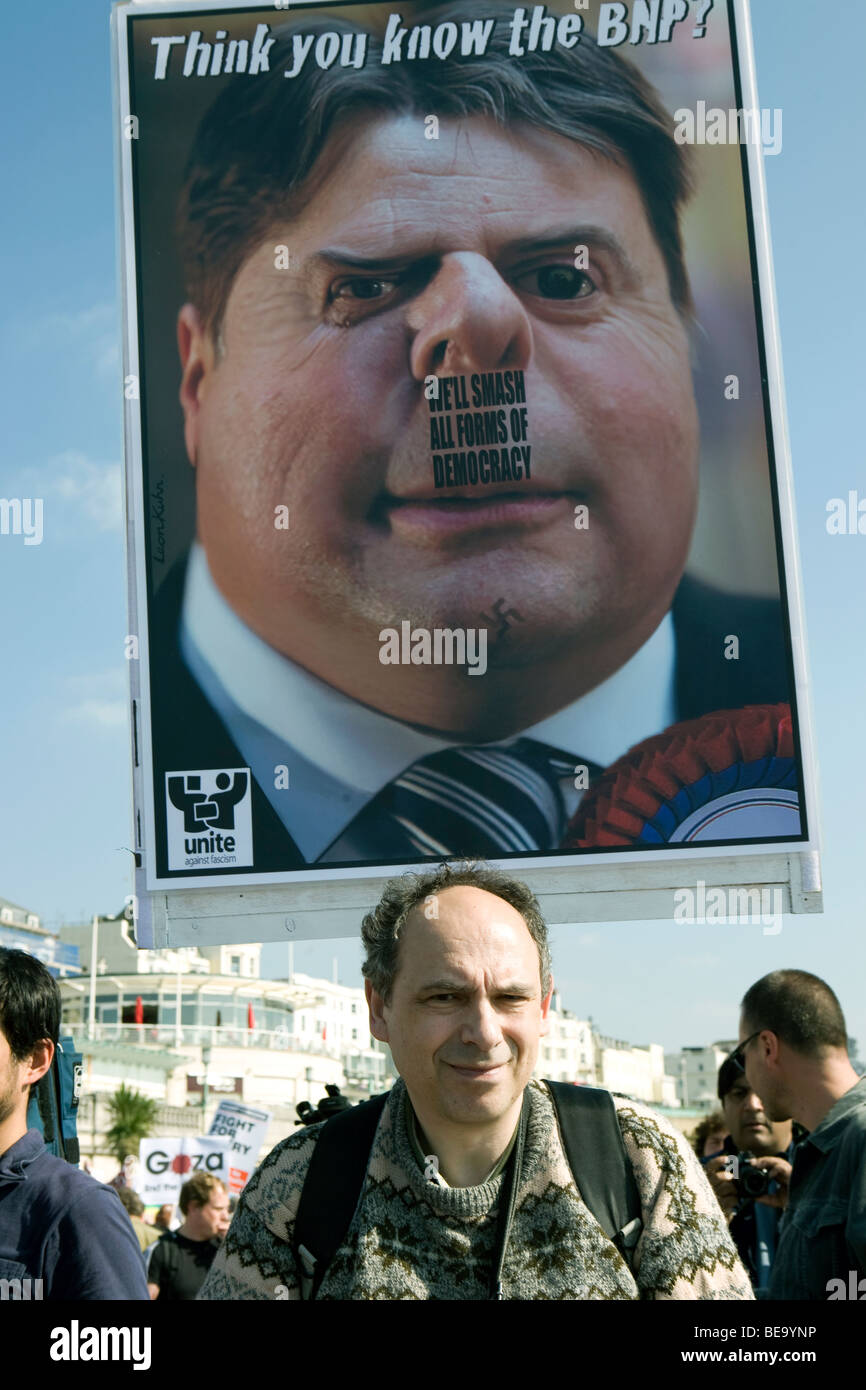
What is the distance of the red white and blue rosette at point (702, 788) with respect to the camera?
26.5ft

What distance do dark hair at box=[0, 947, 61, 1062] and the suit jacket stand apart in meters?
5.19

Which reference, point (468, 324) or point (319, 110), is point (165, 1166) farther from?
point (319, 110)

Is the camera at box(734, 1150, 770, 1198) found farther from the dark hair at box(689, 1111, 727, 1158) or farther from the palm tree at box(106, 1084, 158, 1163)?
the palm tree at box(106, 1084, 158, 1163)

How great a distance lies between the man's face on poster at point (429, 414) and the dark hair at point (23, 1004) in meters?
5.66

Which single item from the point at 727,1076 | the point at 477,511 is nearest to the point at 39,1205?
the point at 727,1076

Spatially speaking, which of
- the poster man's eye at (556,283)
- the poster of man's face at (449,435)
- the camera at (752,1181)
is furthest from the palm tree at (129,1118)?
the camera at (752,1181)

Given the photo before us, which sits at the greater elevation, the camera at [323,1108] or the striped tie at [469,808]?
the striped tie at [469,808]

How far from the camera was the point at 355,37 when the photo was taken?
937cm

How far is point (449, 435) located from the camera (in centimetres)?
895

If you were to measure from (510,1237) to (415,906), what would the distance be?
0.59 meters

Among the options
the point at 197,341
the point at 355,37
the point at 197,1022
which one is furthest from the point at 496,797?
the point at 197,1022

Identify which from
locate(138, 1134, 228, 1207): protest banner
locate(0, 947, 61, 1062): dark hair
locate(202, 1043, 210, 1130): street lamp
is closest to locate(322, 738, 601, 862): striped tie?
locate(0, 947, 61, 1062): dark hair

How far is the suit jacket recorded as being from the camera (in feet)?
27.8

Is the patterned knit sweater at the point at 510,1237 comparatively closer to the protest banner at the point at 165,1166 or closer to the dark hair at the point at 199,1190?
the dark hair at the point at 199,1190
